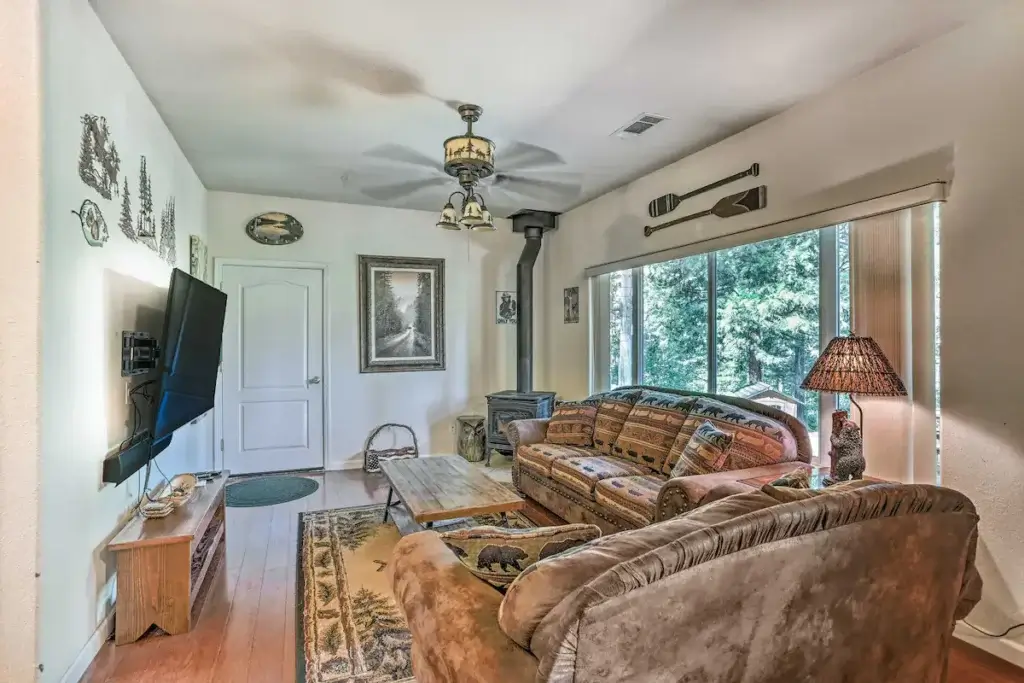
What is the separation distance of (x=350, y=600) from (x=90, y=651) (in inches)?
37.6

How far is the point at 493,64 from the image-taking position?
241 centimetres

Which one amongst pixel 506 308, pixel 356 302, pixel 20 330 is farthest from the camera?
pixel 506 308

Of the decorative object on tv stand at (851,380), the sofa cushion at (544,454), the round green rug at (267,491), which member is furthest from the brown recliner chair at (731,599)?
the round green rug at (267,491)

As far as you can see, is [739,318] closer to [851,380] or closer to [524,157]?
[851,380]

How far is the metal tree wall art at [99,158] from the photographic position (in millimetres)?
1926

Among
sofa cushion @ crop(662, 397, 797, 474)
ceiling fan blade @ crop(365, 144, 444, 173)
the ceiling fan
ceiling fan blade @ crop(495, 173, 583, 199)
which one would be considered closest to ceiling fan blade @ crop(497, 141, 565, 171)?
the ceiling fan

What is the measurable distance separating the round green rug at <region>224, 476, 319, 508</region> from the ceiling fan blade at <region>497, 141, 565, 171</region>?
3022 mm

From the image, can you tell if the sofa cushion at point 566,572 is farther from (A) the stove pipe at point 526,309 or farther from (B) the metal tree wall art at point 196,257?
(A) the stove pipe at point 526,309

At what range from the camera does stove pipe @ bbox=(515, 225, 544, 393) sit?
5.20 m

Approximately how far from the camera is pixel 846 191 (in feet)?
8.55

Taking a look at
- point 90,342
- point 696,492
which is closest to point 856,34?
point 696,492

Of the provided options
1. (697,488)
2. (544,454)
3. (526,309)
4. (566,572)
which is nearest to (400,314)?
(526,309)

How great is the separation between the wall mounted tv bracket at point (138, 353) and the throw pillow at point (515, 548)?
1.93 metres

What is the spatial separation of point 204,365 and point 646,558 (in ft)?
8.88
